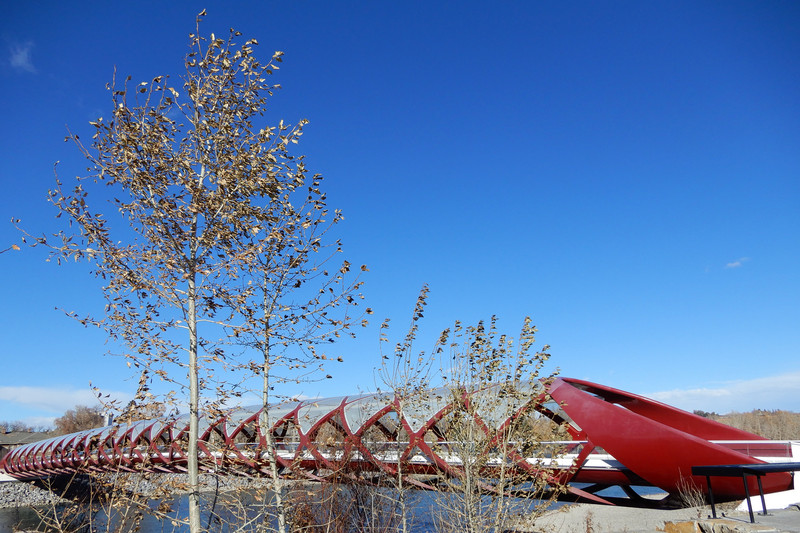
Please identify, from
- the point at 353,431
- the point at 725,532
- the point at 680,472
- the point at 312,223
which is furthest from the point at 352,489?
the point at 312,223

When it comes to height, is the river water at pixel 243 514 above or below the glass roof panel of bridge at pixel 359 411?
below

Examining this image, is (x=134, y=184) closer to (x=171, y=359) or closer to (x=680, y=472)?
(x=171, y=359)

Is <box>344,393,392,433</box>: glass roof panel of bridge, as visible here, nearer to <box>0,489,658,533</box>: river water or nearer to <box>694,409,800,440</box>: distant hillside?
<box>0,489,658,533</box>: river water

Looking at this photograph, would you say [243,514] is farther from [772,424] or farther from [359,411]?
[772,424]

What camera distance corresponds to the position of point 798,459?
15.7m

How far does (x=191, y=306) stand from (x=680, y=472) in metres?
15.9

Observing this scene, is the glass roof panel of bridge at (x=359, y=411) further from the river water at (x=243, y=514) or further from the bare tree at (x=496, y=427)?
the bare tree at (x=496, y=427)

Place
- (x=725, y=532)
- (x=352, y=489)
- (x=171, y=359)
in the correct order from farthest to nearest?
(x=352, y=489) → (x=725, y=532) → (x=171, y=359)

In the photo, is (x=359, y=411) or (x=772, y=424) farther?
(x=772, y=424)

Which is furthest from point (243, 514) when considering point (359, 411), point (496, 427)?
point (359, 411)

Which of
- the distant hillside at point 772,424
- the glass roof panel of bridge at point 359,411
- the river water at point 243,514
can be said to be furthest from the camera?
the distant hillside at point 772,424

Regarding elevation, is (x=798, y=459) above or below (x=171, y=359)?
below

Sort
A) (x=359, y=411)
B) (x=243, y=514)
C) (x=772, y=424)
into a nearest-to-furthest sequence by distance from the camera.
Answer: (x=243, y=514), (x=359, y=411), (x=772, y=424)

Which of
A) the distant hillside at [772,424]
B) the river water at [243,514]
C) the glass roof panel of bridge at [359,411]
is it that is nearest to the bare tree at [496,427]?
the river water at [243,514]
